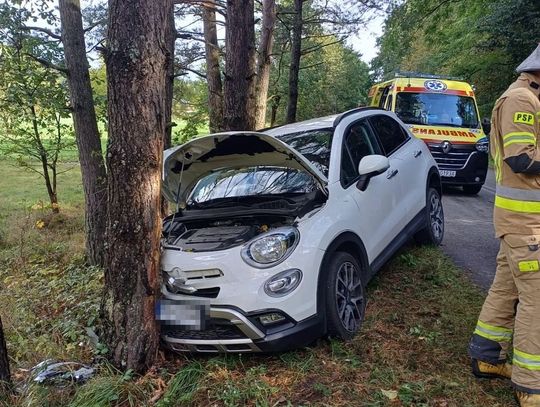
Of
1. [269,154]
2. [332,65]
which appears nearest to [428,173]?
[269,154]

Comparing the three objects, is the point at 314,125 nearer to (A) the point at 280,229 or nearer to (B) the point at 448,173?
(A) the point at 280,229

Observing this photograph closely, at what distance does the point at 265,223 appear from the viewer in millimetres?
3789

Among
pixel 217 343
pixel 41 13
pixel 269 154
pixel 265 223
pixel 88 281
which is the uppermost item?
pixel 41 13

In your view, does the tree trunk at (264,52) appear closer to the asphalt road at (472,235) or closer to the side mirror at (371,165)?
the asphalt road at (472,235)

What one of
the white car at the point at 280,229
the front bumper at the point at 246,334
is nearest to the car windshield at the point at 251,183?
the white car at the point at 280,229

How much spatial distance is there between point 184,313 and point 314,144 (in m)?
2.06

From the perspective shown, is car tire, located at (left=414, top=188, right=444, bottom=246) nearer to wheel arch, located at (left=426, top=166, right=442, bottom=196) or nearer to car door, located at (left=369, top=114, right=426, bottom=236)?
wheel arch, located at (left=426, top=166, right=442, bottom=196)

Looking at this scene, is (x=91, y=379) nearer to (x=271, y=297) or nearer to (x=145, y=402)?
(x=145, y=402)

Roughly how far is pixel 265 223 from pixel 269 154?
2.68ft

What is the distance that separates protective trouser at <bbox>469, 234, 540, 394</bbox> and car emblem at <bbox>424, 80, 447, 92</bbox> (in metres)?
8.01

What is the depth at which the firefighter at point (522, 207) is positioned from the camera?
2.74 metres

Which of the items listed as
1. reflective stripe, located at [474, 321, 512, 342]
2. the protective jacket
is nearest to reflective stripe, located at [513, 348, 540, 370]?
reflective stripe, located at [474, 321, 512, 342]

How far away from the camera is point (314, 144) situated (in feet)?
15.0

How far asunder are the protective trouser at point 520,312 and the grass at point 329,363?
0.25 metres
